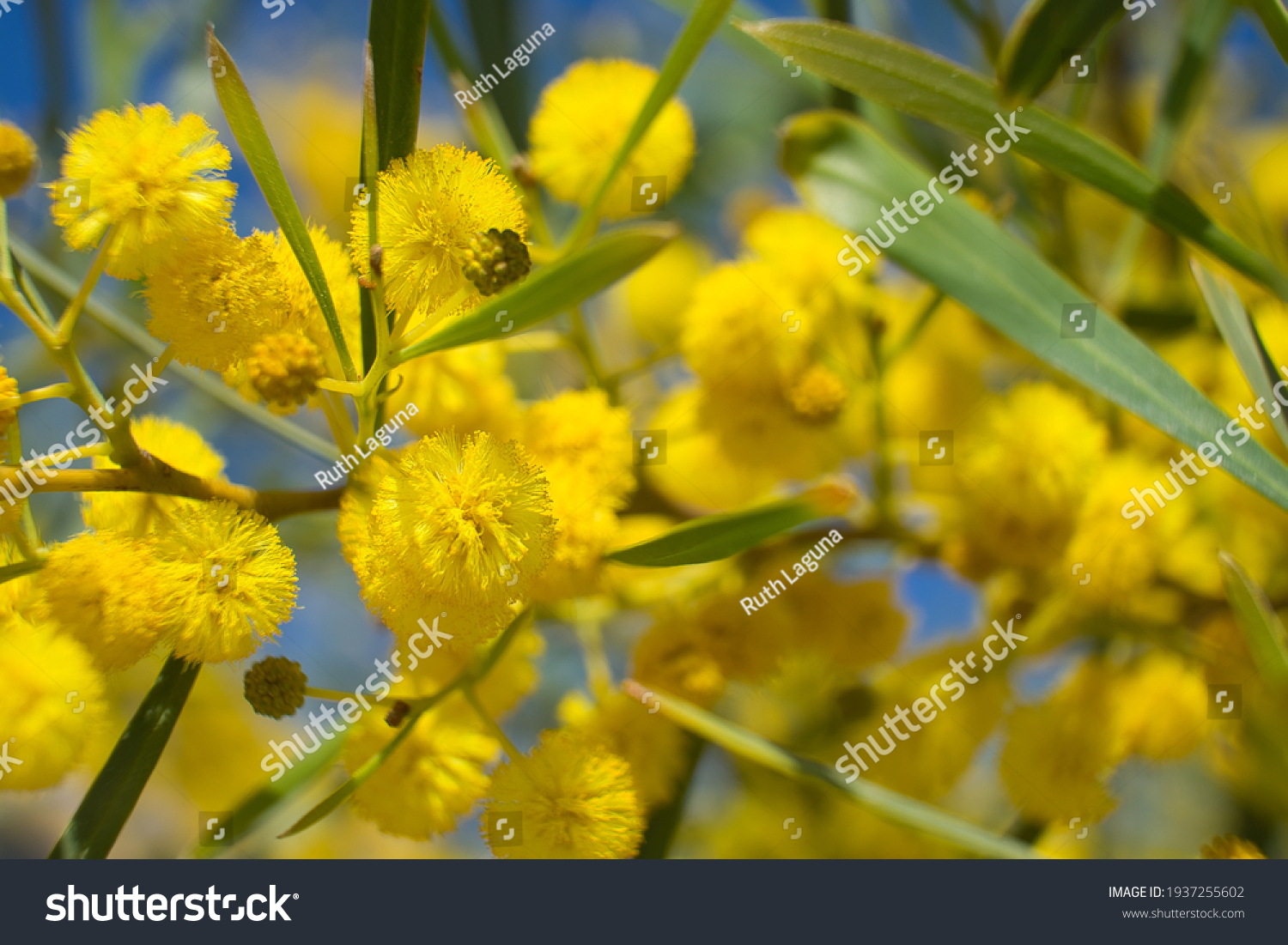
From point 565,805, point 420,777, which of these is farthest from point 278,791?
point 565,805

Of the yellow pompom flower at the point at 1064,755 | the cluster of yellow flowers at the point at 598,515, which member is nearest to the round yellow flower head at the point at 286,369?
the cluster of yellow flowers at the point at 598,515

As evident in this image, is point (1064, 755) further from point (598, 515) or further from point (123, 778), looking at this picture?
point (123, 778)

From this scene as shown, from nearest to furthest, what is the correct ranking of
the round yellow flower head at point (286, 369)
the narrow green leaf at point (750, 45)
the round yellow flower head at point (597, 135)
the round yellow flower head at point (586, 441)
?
the round yellow flower head at point (286, 369) < the round yellow flower head at point (586, 441) < the round yellow flower head at point (597, 135) < the narrow green leaf at point (750, 45)

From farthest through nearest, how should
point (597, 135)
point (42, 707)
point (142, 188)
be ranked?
point (597, 135) < point (42, 707) < point (142, 188)

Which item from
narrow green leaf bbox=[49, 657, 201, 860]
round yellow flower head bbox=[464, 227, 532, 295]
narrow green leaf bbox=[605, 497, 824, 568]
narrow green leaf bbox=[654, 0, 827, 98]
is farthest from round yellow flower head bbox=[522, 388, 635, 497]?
narrow green leaf bbox=[654, 0, 827, 98]

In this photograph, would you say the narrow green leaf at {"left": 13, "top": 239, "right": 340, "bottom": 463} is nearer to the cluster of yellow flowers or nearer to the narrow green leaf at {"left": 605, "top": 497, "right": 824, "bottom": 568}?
the cluster of yellow flowers

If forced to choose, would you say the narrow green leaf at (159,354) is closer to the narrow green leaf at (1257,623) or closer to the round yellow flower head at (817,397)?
the round yellow flower head at (817,397)

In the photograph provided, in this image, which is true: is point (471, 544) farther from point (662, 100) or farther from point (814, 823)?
point (814, 823)
